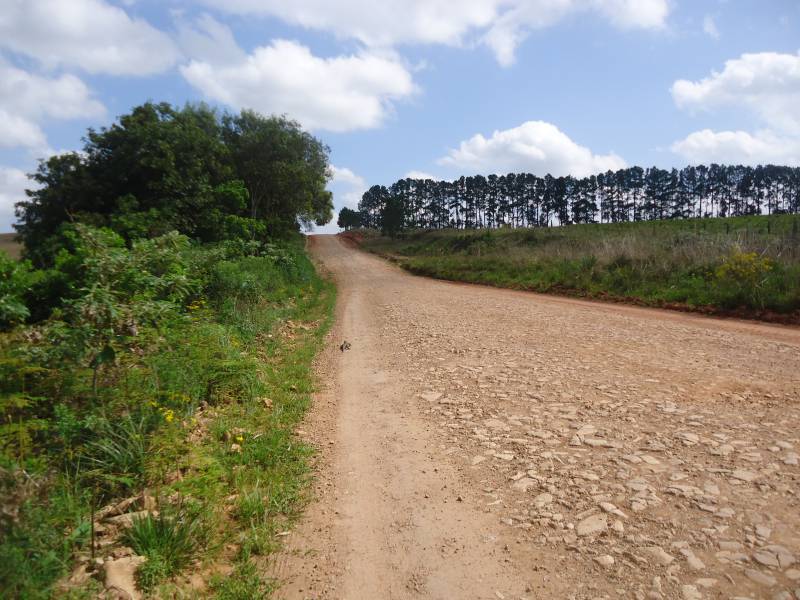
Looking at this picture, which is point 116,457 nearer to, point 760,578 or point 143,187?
point 760,578

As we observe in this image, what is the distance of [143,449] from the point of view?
12.5ft

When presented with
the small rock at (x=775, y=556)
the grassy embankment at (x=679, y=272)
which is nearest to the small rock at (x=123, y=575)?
the small rock at (x=775, y=556)

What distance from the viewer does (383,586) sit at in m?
2.74

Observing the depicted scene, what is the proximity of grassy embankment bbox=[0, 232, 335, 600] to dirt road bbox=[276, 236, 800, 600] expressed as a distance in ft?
1.35

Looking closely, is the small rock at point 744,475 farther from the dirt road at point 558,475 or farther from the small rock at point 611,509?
the small rock at point 611,509

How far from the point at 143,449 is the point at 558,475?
11.0 feet

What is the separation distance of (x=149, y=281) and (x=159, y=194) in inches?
556

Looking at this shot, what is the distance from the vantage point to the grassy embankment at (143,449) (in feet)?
8.76

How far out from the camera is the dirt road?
9.00ft

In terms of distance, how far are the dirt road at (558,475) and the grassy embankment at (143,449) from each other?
413 millimetres

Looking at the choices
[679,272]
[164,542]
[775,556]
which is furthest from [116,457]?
[679,272]

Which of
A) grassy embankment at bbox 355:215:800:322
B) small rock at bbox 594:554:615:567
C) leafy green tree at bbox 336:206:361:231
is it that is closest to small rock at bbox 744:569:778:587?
small rock at bbox 594:554:615:567

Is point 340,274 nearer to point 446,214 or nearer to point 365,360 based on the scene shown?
point 365,360

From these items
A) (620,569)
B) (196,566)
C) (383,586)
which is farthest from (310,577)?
(620,569)
